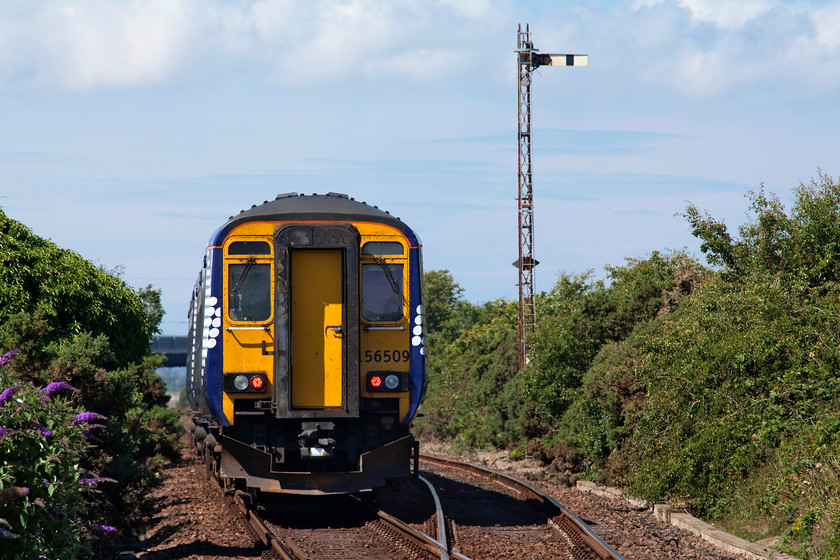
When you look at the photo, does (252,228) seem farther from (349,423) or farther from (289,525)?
(289,525)

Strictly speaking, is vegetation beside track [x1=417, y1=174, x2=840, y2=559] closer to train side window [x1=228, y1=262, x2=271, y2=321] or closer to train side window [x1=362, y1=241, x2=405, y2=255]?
train side window [x1=362, y1=241, x2=405, y2=255]

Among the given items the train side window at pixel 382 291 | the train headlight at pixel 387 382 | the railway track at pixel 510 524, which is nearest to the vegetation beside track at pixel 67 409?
the train headlight at pixel 387 382

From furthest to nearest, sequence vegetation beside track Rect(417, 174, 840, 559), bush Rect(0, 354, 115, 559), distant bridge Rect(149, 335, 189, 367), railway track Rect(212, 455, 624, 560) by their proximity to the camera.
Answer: distant bridge Rect(149, 335, 189, 367)
vegetation beside track Rect(417, 174, 840, 559)
railway track Rect(212, 455, 624, 560)
bush Rect(0, 354, 115, 559)

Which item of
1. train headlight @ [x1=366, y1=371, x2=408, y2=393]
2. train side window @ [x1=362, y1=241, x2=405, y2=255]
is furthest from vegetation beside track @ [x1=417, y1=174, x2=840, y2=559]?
train side window @ [x1=362, y1=241, x2=405, y2=255]

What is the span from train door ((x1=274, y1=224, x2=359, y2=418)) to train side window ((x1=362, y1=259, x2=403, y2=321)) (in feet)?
1.05

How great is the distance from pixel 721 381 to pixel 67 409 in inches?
361

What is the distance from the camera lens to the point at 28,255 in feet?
50.0

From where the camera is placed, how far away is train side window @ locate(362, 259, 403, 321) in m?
12.3

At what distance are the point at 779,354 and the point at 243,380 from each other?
729 centimetres

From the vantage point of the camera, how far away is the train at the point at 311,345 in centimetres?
1191

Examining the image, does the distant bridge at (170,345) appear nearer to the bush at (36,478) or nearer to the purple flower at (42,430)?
the bush at (36,478)

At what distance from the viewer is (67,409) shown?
8.51m

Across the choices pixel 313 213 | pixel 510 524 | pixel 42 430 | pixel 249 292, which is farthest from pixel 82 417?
pixel 510 524

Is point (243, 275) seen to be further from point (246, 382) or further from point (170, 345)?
point (170, 345)
